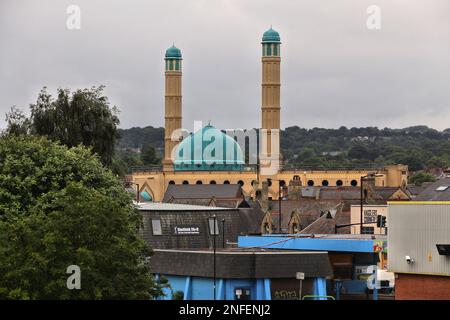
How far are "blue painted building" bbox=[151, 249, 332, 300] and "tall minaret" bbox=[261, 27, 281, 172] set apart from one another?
129888 millimetres

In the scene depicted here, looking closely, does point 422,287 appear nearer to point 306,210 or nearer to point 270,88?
point 306,210

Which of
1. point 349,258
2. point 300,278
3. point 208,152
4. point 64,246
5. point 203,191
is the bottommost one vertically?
point 300,278

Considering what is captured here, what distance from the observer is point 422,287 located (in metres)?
48.3

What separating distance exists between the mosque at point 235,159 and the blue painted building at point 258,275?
123384mm

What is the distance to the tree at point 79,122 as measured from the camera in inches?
3044

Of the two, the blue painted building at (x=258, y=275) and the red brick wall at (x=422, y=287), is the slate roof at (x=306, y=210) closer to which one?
the blue painted building at (x=258, y=275)

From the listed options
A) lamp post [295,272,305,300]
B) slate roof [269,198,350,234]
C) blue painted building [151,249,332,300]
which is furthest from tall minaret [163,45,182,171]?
lamp post [295,272,305,300]

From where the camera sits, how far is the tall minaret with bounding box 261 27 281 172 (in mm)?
188375

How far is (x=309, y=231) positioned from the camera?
84.3 m

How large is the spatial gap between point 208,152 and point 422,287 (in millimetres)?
144148

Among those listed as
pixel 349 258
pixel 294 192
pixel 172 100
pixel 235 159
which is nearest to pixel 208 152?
pixel 235 159

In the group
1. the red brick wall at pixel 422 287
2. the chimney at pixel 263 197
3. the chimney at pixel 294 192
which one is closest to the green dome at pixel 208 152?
the chimney at pixel 294 192

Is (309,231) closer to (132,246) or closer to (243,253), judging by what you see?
(243,253)
